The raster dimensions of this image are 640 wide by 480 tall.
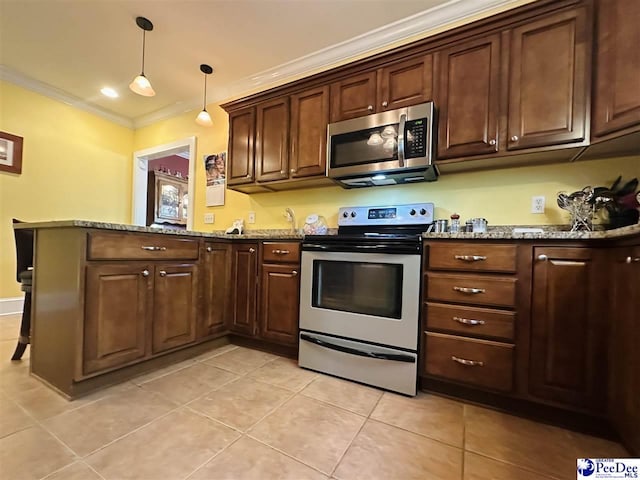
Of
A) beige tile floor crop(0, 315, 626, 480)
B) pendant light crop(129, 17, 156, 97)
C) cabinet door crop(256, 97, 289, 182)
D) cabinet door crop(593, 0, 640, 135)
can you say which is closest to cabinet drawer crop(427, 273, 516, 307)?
beige tile floor crop(0, 315, 626, 480)

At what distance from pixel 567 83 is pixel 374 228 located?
136 cm

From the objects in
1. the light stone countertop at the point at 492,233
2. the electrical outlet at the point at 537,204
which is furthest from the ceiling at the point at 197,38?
the light stone countertop at the point at 492,233

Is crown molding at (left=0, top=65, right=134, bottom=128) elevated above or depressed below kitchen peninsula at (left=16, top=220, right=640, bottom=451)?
above

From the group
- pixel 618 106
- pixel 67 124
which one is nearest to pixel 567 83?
pixel 618 106

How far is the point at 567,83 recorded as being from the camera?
1.50 metres

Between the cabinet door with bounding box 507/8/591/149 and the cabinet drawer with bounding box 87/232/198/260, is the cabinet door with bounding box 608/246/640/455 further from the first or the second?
the cabinet drawer with bounding box 87/232/198/260

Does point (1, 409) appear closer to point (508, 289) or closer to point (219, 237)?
point (219, 237)

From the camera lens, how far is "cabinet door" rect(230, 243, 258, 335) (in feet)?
7.31

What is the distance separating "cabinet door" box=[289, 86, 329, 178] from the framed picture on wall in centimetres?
313

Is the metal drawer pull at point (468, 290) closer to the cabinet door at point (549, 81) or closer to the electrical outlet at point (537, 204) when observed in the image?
the electrical outlet at point (537, 204)

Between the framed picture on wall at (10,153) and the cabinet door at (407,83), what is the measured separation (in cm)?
387

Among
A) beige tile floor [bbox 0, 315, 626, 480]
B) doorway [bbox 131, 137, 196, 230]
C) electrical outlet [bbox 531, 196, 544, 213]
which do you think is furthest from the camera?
doorway [bbox 131, 137, 196, 230]

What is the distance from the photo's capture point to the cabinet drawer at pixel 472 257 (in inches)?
56.0

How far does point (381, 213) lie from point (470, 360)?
115cm
